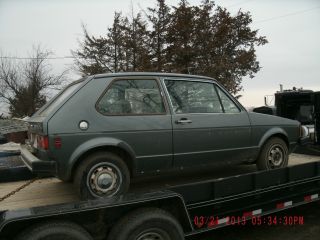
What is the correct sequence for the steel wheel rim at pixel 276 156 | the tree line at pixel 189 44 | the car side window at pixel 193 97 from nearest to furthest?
the car side window at pixel 193 97 → the steel wheel rim at pixel 276 156 → the tree line at pixel 189 44

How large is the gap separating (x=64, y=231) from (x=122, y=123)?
1292 mm

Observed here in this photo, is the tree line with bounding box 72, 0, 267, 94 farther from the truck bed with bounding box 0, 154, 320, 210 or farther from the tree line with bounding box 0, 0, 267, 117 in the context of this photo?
the truck bed with bounding box 0, 154, 320, 210

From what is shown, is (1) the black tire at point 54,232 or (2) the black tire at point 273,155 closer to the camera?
(1) the black tire at point 54,232

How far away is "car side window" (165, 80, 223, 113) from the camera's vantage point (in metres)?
4.34

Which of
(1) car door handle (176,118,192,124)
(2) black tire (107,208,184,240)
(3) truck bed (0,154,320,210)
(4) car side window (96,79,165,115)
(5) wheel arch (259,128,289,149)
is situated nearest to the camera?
(2) black tire (107,208,184,240)

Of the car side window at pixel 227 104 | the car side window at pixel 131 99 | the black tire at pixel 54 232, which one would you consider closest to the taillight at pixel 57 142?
the car side window at pixel 131 99

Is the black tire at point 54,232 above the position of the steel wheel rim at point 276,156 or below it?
below

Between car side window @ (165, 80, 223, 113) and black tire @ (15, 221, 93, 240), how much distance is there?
5.87 ft

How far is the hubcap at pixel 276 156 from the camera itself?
16.6 feet

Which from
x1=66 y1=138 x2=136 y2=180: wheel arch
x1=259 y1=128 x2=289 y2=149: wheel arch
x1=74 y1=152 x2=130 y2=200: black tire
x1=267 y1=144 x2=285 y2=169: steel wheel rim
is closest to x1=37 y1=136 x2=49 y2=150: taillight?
x1=66 y1=138 x2=136 y2=180: wheel arch

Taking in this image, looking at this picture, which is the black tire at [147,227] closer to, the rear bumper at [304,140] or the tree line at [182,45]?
the rear bumper at [304,140]

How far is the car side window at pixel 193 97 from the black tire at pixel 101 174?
0.97m

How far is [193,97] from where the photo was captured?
4.49 metres

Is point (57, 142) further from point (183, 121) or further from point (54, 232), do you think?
point (183, 121)
